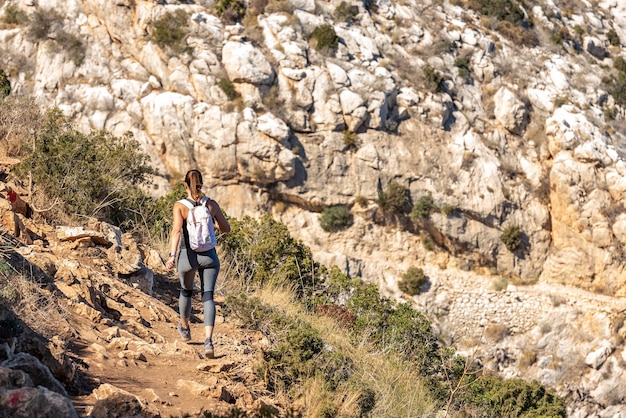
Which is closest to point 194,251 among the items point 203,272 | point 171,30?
point 203,272

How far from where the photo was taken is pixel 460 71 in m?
25.8

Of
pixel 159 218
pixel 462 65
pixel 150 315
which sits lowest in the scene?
pixel 462 65

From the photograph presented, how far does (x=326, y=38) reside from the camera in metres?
23.6

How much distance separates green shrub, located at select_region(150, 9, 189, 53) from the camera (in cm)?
2264

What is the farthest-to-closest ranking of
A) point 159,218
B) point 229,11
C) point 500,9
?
point 500,9, point 229,11, point 159,218

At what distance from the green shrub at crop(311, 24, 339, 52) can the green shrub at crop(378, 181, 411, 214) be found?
5599mm

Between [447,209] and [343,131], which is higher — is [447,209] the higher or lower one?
the lower one

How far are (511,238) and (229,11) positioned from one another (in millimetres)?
13364

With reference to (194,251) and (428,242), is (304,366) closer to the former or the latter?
(194,251)

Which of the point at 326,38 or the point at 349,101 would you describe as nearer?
the point at 349,101

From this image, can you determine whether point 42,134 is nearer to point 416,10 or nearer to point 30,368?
point 30,368

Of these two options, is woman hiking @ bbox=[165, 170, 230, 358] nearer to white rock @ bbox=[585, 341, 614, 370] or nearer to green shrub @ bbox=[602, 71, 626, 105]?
white rock @ bbox=[585, 341, 614, 370]

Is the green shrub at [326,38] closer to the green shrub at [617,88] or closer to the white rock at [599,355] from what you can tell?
the green shrub at [617,88]

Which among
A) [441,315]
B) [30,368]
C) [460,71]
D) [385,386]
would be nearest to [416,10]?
[460,71]
